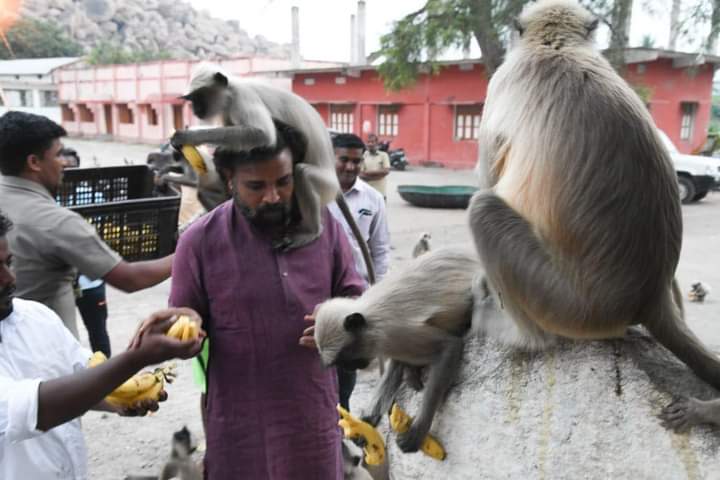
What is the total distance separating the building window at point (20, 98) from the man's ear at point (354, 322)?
44561 millimetres

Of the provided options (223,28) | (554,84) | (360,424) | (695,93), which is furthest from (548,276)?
(223,28)

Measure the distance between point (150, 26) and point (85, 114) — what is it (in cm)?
5663

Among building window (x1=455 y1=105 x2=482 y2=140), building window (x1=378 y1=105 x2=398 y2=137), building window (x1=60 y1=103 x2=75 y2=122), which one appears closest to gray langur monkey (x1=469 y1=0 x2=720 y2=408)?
building window (x1=455 y1=105 x2=482 y2=140)

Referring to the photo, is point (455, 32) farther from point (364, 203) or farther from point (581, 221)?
point (581, 221)

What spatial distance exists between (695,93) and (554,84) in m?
20.2

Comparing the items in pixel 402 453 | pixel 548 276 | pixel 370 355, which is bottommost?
pixel 402 453

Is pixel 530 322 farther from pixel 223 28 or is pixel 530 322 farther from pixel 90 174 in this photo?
pixel 223 28

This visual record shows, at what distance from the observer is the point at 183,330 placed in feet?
5.39

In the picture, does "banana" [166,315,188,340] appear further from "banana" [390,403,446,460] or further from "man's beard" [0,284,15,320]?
"banana" [390,403,446,460]

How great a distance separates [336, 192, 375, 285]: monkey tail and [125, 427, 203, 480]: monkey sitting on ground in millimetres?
1307

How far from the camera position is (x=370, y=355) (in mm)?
1996

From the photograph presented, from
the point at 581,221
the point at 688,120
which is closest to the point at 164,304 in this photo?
the point at 581,221

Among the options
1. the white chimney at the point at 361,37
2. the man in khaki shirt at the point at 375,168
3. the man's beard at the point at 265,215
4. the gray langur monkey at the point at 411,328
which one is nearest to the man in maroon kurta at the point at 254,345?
the man's beard at the point at 265,215

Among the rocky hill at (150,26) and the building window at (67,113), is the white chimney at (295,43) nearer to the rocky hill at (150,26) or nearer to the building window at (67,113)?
the building window at (67,113)
